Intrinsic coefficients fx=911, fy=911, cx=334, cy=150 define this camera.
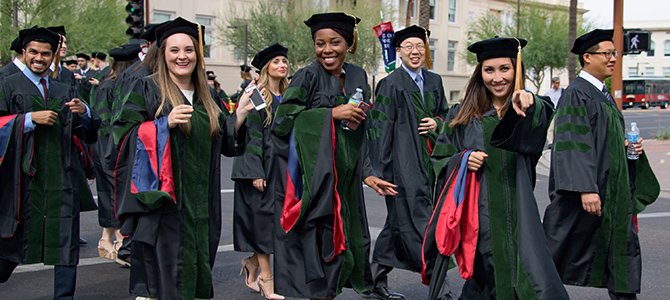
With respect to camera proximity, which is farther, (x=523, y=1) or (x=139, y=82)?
(x=523, y=1)

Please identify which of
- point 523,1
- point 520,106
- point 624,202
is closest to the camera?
point 520,106

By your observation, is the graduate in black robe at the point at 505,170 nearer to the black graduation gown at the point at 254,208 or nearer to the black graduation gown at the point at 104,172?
the black graduation gown at the point at 254,208

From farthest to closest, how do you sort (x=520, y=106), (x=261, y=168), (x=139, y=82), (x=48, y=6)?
(x=48, y=6), (x=261, y=168), (x=139, y=82), (x=520, y=106)

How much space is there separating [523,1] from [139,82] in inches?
2205

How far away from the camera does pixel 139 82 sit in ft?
16.9

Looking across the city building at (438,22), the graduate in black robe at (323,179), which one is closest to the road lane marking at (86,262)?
the graduate in black robe at (323,179)

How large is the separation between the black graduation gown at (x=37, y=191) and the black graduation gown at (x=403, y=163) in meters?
2.33

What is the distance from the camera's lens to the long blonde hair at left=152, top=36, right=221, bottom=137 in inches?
201

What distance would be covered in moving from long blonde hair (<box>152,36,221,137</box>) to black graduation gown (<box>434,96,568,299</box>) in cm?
145

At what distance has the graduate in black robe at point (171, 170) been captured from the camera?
5.00 m

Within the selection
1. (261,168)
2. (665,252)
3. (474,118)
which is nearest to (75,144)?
(261,168)

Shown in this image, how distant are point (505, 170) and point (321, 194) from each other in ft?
3.86

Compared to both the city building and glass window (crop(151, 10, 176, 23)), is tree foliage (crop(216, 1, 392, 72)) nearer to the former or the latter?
the city building

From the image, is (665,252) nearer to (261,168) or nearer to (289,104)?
(261,168)
